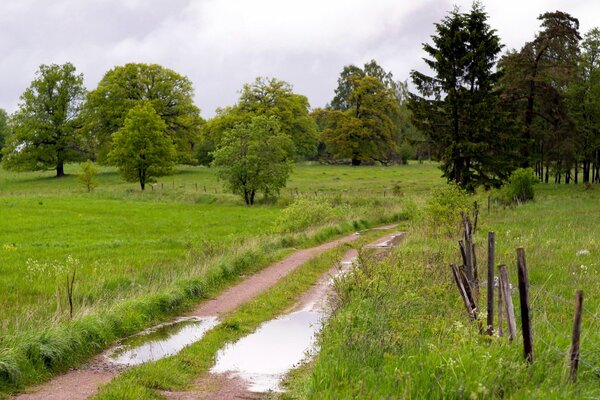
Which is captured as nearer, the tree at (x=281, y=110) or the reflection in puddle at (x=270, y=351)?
the reflection in puddle at (x=270, y=351)

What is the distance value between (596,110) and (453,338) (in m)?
47.3

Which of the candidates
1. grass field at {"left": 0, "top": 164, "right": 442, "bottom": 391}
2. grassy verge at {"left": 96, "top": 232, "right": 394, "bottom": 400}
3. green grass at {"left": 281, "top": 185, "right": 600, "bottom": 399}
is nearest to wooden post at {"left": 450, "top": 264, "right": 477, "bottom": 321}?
green grass at {"left": 281, "top": 185, "right": 600, "bottom": 399}

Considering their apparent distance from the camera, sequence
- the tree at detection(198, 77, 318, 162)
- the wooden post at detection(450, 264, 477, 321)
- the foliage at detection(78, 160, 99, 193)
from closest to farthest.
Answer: the wooden post at detection(450, 264, 477, 321) → the foliage at detection(78, 160, 99, 193) → the tree at detection(198, 77, 318, 162)

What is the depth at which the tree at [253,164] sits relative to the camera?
46875 mm

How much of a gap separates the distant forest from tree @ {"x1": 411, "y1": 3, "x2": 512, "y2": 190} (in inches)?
3.1

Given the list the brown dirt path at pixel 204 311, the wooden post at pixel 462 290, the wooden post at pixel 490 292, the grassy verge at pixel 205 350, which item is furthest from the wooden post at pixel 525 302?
the brown dirt path at pixel 204 311

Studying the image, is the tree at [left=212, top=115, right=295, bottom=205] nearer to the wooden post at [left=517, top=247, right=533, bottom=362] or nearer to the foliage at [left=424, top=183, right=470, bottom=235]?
the foliage at [left=424, top=183, right=470, bottom=235]

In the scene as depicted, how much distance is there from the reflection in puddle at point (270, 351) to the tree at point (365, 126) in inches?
2654

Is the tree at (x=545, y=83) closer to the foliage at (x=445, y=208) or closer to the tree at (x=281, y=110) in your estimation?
the foliage at (x=445, y=208)

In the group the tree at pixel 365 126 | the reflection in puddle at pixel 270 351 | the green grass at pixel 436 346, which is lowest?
the reflection in puddle at pixel 270 351

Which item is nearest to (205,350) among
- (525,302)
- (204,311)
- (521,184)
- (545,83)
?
(204,311)

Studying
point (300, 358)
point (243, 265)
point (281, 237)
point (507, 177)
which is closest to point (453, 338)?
point (300, 358)

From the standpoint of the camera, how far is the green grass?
678cm

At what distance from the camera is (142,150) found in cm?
5397
